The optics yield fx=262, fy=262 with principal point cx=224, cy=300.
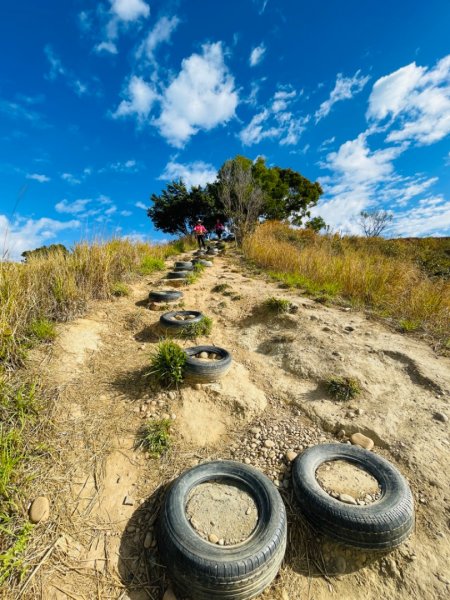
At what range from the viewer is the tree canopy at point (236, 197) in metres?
14.4

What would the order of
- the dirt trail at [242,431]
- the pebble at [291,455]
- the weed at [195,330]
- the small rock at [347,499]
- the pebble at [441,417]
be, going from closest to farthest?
the dirt trail at [242,431] < the small rock at [347,499] < the pebble at [291,455] < the pebble at [441,417] < the weed at [195,330]

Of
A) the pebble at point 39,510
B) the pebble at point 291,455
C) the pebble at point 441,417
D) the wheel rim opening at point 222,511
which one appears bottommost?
the pebble at point 291,455

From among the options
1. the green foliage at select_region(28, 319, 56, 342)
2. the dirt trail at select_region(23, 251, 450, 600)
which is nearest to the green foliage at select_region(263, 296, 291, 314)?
the dirt trail at select_region(23, 251, 450, 600)

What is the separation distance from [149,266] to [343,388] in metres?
5.84

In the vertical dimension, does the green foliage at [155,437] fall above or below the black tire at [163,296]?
below

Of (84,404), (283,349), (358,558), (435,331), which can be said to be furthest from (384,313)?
(84,404)

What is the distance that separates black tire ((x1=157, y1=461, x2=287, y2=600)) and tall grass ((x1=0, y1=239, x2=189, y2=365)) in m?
2.20

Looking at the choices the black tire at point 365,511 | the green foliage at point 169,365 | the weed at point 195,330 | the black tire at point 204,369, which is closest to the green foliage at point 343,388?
the black tire at point 365,511

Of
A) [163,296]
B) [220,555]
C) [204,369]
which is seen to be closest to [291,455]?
[220,555]

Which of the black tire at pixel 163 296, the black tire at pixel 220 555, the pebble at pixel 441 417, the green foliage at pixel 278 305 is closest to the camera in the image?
the black tire at pixel 220 555

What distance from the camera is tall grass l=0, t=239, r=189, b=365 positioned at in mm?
2855

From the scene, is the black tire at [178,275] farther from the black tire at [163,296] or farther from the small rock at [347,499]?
the small rock at [347,499]

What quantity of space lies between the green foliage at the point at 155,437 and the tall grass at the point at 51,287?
1547mm

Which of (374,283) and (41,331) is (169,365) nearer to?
(41,331)
